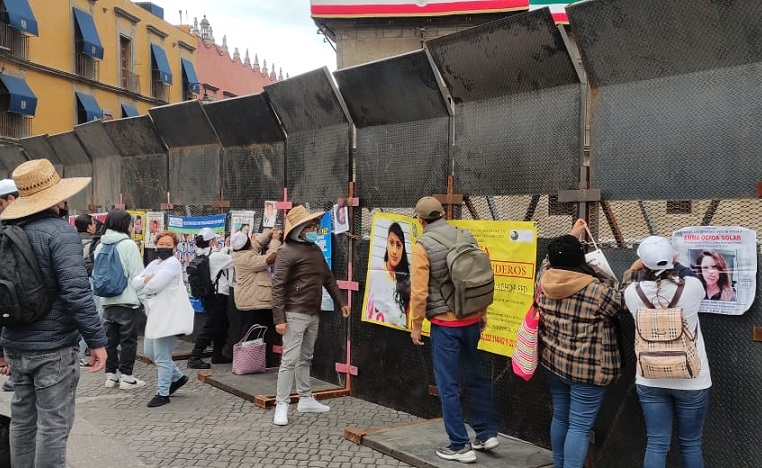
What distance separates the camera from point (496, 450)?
5129 mm

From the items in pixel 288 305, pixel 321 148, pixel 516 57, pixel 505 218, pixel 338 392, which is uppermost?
pixel 516 57

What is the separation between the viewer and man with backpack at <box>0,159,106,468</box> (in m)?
3.96

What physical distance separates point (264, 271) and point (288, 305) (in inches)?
66.5

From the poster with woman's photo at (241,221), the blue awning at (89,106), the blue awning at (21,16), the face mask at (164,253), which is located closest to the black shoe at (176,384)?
the face mask at (164,253)

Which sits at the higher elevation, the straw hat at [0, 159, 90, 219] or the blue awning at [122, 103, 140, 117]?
the blue awning at [122, 103, 140, 117]

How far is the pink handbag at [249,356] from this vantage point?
7.87m

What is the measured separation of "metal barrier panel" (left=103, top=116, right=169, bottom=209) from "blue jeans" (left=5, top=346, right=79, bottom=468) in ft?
21.4

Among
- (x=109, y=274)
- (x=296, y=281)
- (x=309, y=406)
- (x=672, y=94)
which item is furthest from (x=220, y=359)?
(x=672, y=94)

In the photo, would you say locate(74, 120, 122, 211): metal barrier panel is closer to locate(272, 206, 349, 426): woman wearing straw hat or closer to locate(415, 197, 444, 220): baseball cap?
locate(272, 206, 349, 426): woman wearing straw hat

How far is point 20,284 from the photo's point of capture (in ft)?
12.8

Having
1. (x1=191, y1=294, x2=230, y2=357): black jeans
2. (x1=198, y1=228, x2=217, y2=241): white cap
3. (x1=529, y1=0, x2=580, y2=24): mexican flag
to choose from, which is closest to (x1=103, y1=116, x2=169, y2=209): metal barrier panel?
(x1=198, y1=228, x2=217, y2=241): white cap

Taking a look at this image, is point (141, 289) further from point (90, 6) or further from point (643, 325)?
point (90, 6)

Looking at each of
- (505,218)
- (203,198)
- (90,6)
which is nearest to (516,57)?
(505,218)

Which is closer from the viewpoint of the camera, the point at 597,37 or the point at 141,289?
the point at 597,37
